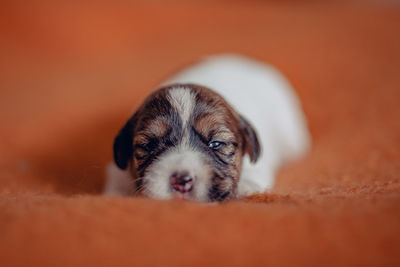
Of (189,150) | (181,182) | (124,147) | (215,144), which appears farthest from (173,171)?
(124,147)

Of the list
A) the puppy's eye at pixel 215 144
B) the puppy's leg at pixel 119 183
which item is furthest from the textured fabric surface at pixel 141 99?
the puppy's eye at pixel 215 144

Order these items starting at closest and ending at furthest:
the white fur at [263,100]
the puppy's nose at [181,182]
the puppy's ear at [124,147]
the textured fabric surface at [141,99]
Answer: the textured fabric surface at [141,99], the puppy's nose at [181,182], the puppy's ear at [124,147], the white fur at [263,100]

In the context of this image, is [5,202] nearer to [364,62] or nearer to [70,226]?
[70,226]

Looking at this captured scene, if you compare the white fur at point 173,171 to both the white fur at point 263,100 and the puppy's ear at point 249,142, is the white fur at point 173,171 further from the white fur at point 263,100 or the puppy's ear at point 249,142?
the white fur at point 263,100

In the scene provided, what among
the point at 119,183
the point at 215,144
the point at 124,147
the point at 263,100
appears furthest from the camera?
the point at 263,100

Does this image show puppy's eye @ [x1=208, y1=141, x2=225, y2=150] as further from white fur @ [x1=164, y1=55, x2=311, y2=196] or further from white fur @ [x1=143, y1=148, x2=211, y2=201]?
white fur @ [x1=164, y1=55, x2=311, y2=196]

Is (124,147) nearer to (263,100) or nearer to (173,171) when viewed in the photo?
(173,171)
